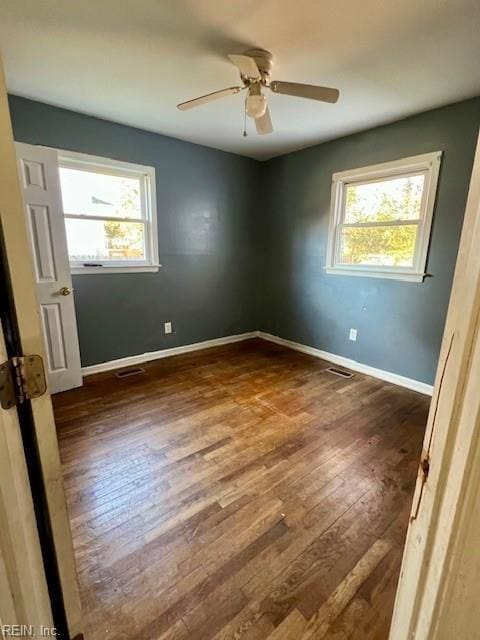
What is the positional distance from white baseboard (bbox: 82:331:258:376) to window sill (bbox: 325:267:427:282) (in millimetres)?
1606

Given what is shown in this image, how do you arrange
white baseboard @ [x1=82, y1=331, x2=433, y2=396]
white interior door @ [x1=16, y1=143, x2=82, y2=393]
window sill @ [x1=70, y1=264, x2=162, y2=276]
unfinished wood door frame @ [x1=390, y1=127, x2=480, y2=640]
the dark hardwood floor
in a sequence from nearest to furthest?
unfinished wood door frame @ [x1=390, y1=127, x2=480, y2=640], the dark hardwood floor, white interior door @ [x1=16, y1=143, x2=82, y2=393], window sill @ [x1=70, y1=264, x2=162, y2=276], white baseboard @ [x1=82, y1=331, x2=433, y2=396]

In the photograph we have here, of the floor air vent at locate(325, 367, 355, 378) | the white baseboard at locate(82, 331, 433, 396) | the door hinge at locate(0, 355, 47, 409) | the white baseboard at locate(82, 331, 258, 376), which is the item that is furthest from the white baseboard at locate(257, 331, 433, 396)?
the door hinge at locate(0, 355, 47, 409)

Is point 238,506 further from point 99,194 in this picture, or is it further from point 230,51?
point 99,194

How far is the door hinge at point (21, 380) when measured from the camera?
23.3 inches

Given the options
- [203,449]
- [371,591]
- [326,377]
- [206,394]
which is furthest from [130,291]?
[371,591]

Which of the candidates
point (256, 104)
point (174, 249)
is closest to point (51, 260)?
point (174, 249)

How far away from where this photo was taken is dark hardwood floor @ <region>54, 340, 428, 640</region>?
3.78 feet

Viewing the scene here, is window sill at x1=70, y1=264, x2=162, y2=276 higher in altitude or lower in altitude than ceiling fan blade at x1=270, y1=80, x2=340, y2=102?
lower

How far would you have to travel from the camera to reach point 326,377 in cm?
325

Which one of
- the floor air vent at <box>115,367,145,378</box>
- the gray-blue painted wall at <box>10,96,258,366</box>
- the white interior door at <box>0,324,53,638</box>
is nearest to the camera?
the white interior door at <box>0,324,53,638</box>

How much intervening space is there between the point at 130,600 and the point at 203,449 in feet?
3.04

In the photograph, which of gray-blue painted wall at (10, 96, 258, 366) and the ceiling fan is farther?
gray-blue painted wall at (10, 96, 258, 366)

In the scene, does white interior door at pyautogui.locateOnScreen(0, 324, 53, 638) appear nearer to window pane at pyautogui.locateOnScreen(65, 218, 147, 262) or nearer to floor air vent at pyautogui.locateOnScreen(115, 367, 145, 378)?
floor air vent at pyautogui.locateOnScreen(115, 367, 145, 378)

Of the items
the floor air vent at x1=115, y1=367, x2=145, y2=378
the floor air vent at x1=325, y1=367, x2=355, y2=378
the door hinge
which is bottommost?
the floor air vent at x1=115, y1=367, x2=145, y2=378
